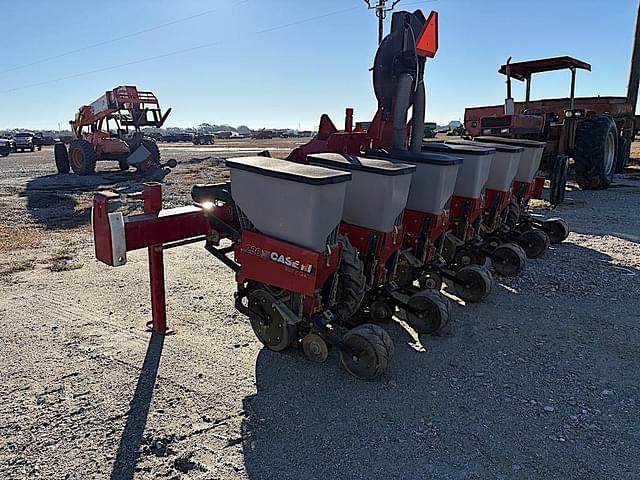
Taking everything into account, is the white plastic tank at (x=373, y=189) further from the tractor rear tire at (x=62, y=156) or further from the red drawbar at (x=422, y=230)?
the tractor rear tire at (x=62, y=156)

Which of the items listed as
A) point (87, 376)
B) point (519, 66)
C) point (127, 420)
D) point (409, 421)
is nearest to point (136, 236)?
point (87, 376)

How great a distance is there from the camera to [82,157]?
14234mm

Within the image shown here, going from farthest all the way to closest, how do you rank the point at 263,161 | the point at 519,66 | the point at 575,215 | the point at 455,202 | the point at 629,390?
1. the point at 519,66
2. the point at 575,215
3. the point at 455,202
4. the point at 263,161
5. the point at 629,390

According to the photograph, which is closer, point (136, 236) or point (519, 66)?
point (136, 236)

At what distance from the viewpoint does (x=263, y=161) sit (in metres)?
3.25

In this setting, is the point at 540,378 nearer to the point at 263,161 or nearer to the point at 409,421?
the point at 409,421

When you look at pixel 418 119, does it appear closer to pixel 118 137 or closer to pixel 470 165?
pixel 470 165

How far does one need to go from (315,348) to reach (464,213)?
2.07 m

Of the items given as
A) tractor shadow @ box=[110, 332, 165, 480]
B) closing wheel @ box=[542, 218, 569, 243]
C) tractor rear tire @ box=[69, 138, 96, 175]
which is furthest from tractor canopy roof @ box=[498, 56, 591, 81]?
tractor rear tire @ box=[69, 138, 96, 175]

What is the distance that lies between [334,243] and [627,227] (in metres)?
5.91

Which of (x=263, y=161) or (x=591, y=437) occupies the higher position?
(x=263, y=161)

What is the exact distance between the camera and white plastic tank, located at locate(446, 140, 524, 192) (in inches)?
199

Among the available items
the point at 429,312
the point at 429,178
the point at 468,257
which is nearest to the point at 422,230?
the point at 429,178

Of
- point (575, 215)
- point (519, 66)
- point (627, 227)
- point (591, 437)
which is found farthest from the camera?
point (519, 66)
